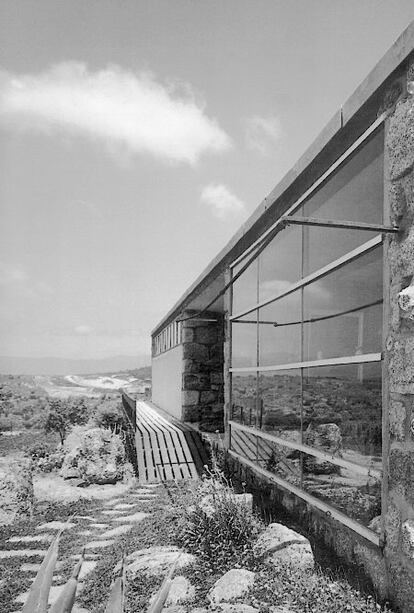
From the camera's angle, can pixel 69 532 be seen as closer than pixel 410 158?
No

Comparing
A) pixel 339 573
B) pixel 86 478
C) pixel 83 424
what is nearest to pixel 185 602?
pixel 339 573

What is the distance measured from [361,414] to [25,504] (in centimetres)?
432

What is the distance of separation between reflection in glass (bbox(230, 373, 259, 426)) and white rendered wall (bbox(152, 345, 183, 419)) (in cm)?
468

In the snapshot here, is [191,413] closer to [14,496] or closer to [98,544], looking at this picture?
[14,496]

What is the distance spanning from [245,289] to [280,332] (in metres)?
1.47

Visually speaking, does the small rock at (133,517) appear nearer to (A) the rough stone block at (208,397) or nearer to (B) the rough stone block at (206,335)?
(A) the rough stone block at (208,397)

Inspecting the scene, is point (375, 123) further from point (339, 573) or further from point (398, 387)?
point (339, 573)

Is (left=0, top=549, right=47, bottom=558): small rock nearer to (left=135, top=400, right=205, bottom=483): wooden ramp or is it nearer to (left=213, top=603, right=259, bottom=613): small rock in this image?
(left=213, top=603, right=259, bottom=613): small rock

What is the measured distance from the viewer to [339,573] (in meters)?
3.71

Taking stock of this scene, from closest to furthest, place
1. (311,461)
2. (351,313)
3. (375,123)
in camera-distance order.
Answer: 1. (375,123)
2. (351,313)
3. (311,461)

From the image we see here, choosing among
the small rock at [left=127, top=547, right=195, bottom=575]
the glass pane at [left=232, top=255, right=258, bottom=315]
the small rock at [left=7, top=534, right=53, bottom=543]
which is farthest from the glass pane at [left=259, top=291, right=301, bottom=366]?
the small rock at [left=7, top=534, right=53, bottom=543]

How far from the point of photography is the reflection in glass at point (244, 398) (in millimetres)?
6355

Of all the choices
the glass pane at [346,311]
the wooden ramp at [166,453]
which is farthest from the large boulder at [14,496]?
the glass pane at [346,311]

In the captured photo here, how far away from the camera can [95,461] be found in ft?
Result: 26.7
